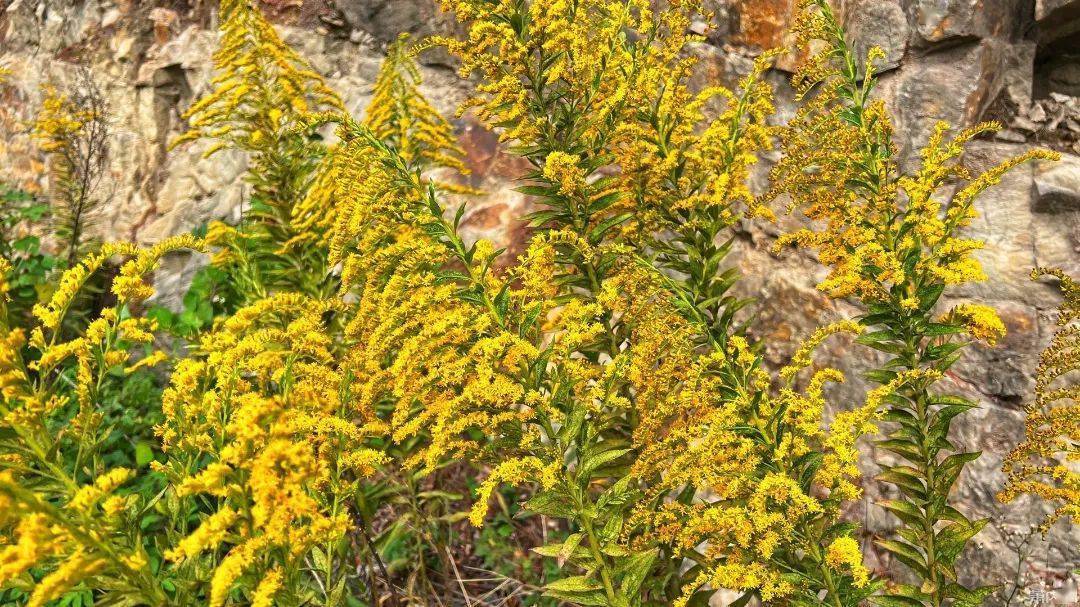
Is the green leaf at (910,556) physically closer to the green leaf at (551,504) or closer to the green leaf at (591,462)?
the green leaf at (591,462)

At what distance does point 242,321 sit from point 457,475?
6.45 ft

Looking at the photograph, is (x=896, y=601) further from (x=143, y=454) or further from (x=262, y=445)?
(x=143, y=454)

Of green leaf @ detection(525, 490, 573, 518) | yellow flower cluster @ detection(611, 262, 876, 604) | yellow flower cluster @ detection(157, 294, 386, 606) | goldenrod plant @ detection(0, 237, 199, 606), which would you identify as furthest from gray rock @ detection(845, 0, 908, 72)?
goldenrod plant @ detection(0, 237, 199, 606)

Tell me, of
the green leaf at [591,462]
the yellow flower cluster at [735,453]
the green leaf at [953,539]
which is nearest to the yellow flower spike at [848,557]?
the yellow flower cluster at [735,453]

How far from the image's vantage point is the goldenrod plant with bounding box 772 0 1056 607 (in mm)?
2062

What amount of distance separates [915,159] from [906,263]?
2.09 m

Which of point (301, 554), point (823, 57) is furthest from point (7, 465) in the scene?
point (823, 57)

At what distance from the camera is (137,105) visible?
636 centimetres

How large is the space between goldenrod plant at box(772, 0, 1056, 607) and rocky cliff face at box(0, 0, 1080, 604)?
0.99 metres

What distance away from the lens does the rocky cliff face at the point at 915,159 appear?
3.22 meters

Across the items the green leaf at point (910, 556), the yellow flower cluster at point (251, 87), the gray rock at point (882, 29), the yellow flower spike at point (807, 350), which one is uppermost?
the gray rock at point (882, 29)

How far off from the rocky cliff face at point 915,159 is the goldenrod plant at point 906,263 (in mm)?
992

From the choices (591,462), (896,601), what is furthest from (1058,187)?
(591,462)

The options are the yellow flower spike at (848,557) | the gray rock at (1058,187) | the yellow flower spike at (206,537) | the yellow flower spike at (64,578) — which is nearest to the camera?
the yellow flower spike at (64,578)
